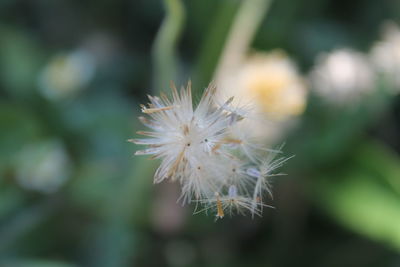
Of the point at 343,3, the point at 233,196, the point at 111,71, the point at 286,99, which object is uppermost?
the point at 343,3

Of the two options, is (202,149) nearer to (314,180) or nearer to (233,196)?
(233,196)

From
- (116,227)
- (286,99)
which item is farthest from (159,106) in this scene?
(116,227)

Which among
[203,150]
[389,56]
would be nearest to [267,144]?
[389,56]

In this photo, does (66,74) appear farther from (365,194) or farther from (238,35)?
(365,194)

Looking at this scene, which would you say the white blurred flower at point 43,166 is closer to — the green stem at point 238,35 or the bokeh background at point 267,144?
the bokeh background at point 267,144

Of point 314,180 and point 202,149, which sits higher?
point 314,180

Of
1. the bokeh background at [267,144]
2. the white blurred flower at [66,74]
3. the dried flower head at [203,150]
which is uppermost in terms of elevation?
the white blurred flower at [66,74]

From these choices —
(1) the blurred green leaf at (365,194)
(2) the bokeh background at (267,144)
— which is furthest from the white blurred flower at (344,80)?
(1) the blurred green leaf at (365,194)
